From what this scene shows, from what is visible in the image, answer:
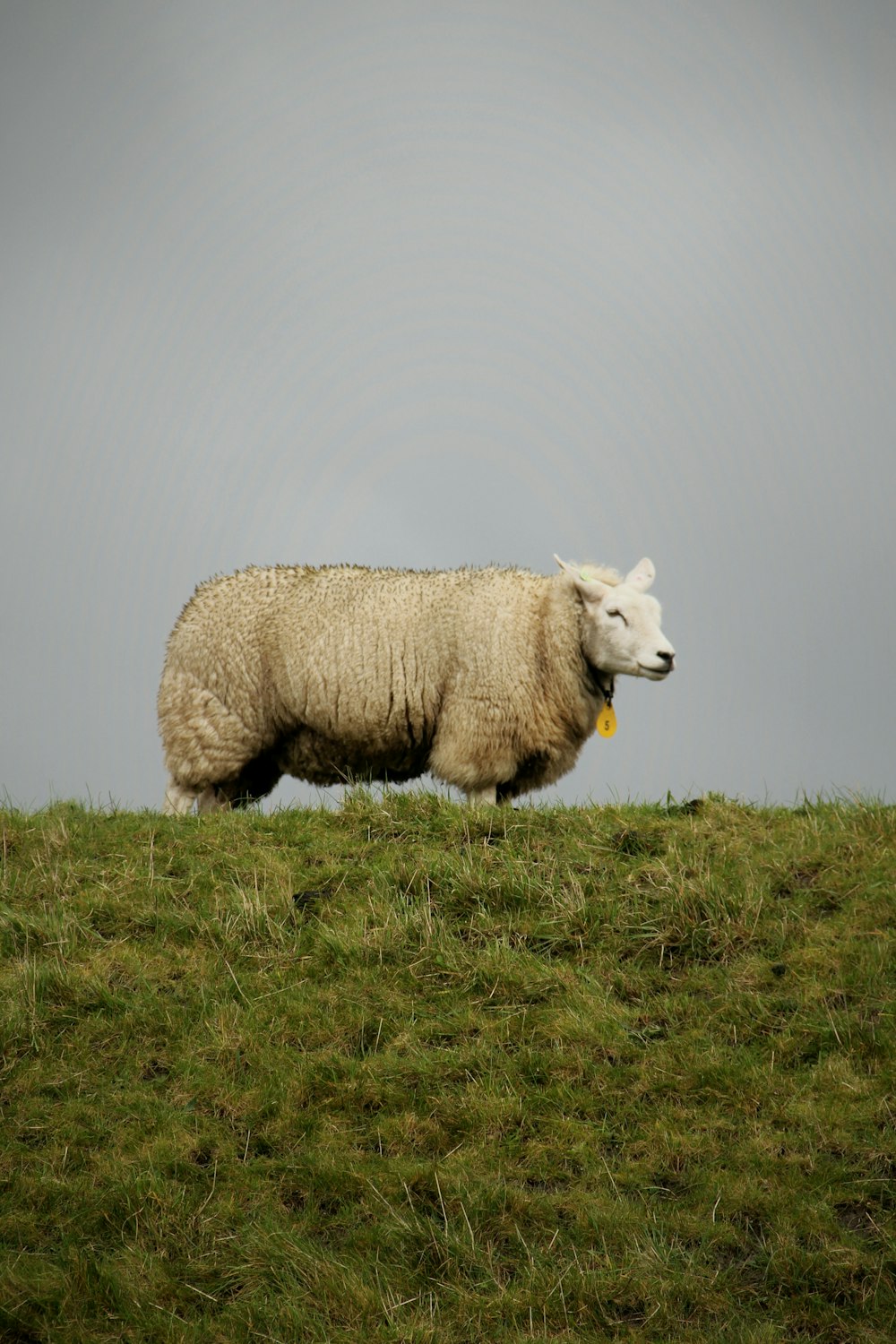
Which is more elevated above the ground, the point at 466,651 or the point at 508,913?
the point at 466,651

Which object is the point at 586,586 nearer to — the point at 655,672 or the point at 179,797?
the point at 655,672

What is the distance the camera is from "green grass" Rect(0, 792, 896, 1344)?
5.43 meters

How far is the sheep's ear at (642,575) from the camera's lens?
1299cm

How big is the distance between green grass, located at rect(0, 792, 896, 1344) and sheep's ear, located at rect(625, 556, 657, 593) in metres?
3.93

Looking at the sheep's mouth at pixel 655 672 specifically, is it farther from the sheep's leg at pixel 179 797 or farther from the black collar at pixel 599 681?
the sheep's leg at pixel 179 797

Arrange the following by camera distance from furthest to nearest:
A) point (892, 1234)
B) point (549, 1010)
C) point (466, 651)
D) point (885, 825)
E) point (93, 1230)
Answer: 1. point (466, 651)
2. point (885, 825)
3. point (549, 1010)
4. point (93, 1230)
5. point (892, 1234)

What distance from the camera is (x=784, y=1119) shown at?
628cm

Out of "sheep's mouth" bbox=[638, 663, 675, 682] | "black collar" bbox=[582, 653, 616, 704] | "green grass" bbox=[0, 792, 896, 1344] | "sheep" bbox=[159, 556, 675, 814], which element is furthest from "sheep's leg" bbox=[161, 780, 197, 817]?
"sheep's mouth" bbox=[638, 663, 675, 682]

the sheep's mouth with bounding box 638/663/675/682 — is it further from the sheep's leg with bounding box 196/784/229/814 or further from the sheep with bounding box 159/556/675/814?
the sheep's leg with bounding box 196/784/229/814

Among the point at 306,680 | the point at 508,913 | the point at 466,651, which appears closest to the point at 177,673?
the point at 306,680

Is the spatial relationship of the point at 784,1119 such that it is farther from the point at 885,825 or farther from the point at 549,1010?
the point at 885,825

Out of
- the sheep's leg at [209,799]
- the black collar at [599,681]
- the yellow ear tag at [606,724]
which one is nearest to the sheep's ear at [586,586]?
the black collar at [599,681]

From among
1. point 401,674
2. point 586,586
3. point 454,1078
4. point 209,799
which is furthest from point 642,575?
point 454,1078

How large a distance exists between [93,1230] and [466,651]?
23.6ft
